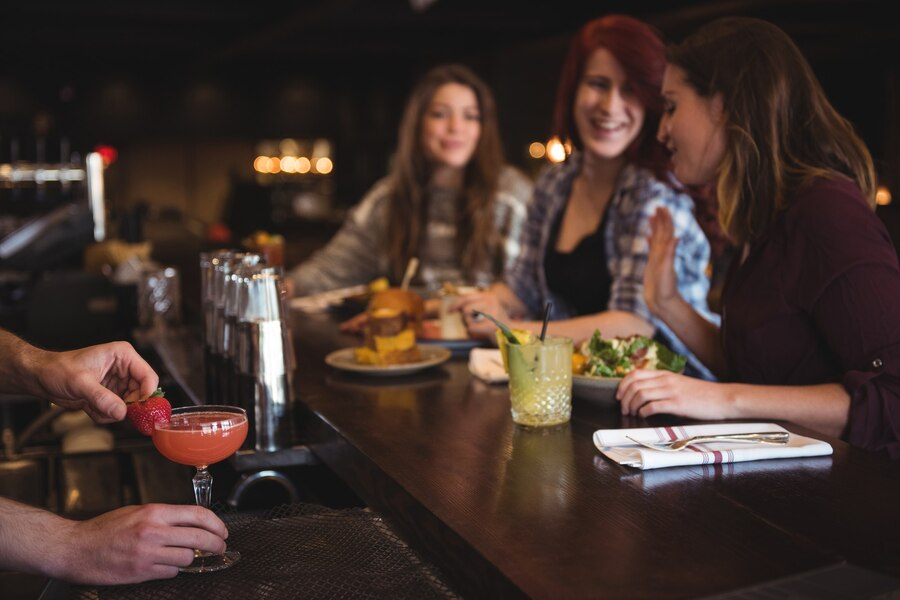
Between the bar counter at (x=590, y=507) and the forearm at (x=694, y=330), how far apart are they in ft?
1.74

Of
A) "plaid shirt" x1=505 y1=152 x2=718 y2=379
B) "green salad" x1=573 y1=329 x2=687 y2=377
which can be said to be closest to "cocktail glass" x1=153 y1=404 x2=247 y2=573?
"green salad" x1=573 y1=329 x2=687 y2=377

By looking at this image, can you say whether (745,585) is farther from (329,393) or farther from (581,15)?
(581,15)

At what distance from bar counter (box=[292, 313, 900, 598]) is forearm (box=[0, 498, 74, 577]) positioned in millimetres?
494

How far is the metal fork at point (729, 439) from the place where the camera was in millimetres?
1633

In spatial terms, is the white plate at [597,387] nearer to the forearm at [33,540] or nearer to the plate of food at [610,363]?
the plate of food at [610,363]

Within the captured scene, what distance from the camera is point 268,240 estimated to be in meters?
4.21

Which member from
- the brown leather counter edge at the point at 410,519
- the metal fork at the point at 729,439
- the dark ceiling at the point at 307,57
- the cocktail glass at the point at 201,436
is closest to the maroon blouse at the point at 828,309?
the metal fork at the point at 729,439

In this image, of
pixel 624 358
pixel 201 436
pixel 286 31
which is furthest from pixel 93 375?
pixel 286 31

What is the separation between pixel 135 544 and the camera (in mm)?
1334

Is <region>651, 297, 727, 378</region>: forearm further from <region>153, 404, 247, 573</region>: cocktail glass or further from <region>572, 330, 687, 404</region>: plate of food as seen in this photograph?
<region>153, 404, 247, 573</region>: cocktail glass

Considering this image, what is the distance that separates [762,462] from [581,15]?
947cm

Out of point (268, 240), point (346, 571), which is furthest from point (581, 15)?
point (346, 571)

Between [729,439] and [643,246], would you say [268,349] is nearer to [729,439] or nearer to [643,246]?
[729,439]

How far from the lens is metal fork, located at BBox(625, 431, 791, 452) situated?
5.36 feet
